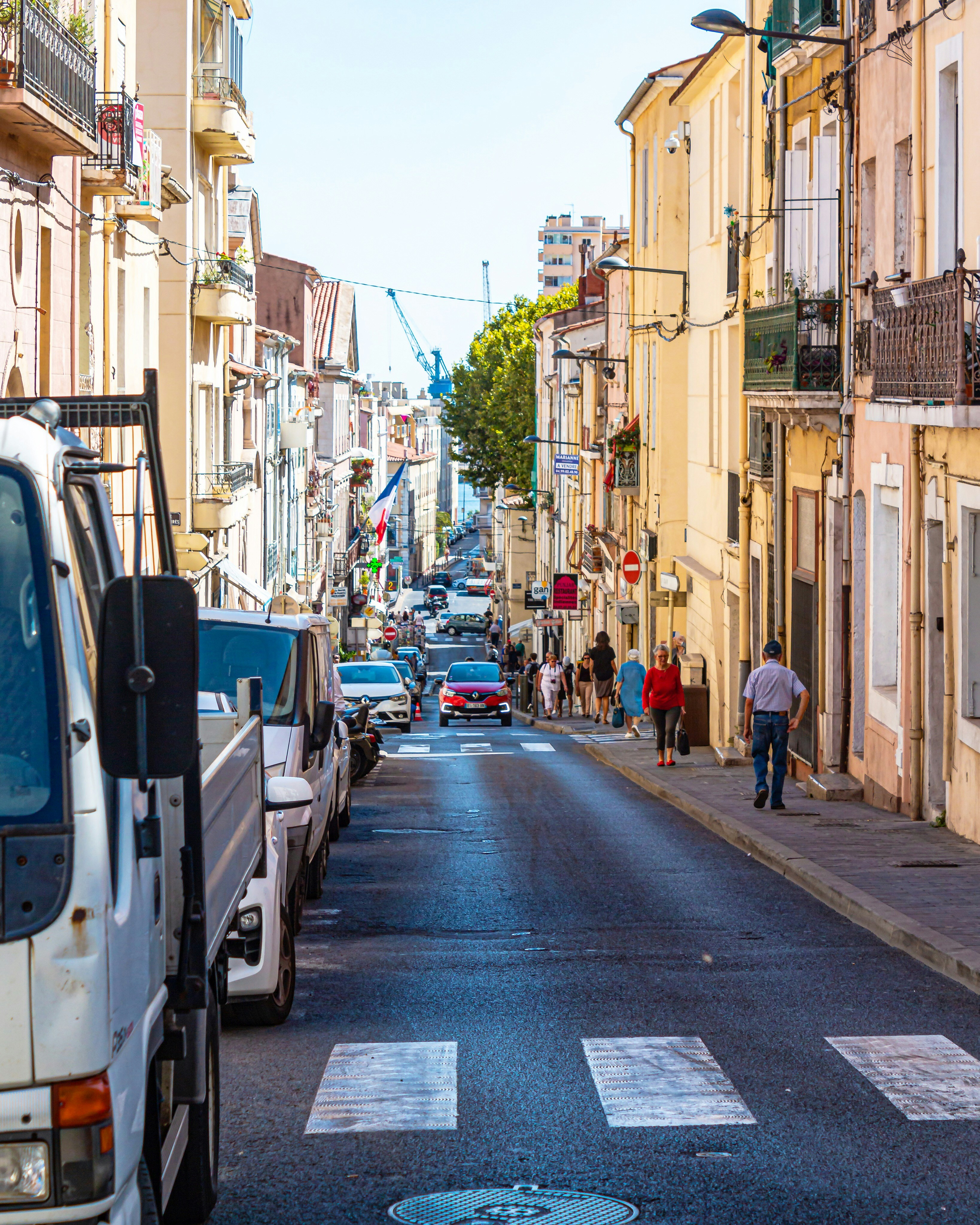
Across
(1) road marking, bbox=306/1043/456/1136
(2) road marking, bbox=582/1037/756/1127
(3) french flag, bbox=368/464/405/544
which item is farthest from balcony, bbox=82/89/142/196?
(3) french flag, bbox=368/464/405/544

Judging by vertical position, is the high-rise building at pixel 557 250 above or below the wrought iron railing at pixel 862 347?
above

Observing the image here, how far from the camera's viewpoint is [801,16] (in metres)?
21.1

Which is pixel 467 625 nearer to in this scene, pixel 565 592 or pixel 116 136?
pixel 565 592

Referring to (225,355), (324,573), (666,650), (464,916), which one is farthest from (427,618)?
(464,916)

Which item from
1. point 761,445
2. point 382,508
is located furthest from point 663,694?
point 382,508

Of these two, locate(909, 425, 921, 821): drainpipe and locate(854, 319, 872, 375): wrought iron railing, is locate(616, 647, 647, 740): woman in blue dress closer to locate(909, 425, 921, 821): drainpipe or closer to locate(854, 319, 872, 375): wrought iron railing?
locate(854, 319, 872, 375): wrought iron railing

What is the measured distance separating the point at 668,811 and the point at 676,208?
2172 centimetres

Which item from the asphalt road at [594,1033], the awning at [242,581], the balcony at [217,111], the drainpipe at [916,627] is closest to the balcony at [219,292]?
the balcony at [217,111]

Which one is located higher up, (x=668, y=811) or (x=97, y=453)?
(x=97, y=453)

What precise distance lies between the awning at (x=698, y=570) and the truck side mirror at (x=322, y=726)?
1957 cm

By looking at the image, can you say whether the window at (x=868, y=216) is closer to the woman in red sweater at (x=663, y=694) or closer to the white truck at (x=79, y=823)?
the woman in red sweater at (x=663, y=694)

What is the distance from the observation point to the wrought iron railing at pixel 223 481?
36.7 m

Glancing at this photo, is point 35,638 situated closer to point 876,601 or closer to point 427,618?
point 876,601

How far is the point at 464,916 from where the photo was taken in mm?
12242
